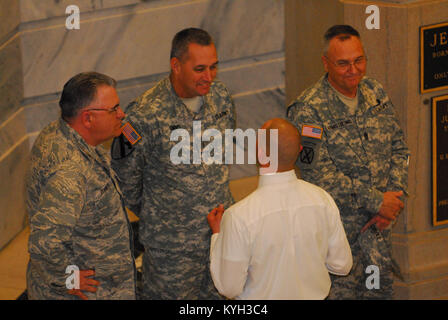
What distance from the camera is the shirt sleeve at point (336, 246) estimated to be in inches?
142

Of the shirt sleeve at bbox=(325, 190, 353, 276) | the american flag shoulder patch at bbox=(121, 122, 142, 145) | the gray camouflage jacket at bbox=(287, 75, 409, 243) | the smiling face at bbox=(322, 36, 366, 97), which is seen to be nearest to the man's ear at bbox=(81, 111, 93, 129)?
the american flag shoulder patch at bbox=(121, 122, 142, 145)

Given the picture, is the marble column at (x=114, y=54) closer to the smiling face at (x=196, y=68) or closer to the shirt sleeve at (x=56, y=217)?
the smiling face at (x=196, y=68)

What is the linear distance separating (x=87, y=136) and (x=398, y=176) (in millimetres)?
1960

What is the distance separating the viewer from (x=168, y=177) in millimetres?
4520

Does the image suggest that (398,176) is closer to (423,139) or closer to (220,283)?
(423,139)

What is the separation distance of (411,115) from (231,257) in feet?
7.07

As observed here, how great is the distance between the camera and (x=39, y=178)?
3725 mm

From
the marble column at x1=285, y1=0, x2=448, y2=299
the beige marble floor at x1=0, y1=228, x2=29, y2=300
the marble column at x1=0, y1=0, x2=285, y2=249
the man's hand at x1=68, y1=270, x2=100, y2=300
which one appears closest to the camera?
the man's hand at x1=68, y1=270, x2=100, y2=300

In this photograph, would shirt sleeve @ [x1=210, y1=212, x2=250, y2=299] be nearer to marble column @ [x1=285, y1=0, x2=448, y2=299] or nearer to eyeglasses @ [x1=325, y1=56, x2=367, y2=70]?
eyeglasses @ [x1=325, y1=56, x2=367, y2=70]

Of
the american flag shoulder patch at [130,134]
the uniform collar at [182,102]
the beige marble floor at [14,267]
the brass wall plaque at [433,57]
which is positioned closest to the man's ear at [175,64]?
the uniform collar at [182,102]

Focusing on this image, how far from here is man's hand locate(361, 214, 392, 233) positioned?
4664 millimetres

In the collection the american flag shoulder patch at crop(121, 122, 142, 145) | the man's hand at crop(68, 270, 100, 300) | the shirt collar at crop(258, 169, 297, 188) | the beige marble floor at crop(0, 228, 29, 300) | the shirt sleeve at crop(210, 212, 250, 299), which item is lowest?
the beige marble floor at crop(0, 228, 29, 300)

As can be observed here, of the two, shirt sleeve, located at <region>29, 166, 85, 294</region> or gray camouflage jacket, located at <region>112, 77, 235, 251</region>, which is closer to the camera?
shirt sleeve, located at <region>29, 166, 85, 294</region>

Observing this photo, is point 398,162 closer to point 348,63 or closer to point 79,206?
point 348,63
